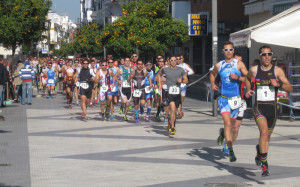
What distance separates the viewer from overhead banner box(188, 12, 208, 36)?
3350 cm

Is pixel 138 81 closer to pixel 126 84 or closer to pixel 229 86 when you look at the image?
pixel 126 84

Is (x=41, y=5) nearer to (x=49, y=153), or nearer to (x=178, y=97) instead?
(x=178, y=97)

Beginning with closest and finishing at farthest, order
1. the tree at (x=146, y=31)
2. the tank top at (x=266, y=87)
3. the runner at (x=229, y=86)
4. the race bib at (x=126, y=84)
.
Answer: the tank top at (x=266, y=87) → the runner at (x=229, y=86) → the race bib at (x=126, y=84) → the tree at (x=146, y=31)

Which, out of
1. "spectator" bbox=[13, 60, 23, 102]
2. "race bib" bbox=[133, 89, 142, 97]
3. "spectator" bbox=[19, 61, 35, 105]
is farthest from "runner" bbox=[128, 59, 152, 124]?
"spectator" bbox=[13, 60, 23, 102]

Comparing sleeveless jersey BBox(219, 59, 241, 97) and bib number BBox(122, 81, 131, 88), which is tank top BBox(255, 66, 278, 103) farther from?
bib number BBox(122, 81, 131, 88)

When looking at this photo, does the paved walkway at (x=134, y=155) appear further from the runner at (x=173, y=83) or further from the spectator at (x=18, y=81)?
the spectator at (x=18, y=81)

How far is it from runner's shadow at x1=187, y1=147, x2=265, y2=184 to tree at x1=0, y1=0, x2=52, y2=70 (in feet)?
79.2

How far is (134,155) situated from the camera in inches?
404

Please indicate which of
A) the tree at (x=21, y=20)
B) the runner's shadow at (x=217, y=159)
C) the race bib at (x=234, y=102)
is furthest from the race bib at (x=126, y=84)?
the tree at (x=21, y=20)

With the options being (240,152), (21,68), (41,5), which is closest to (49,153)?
(240,152)

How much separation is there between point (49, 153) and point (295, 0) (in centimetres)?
1261

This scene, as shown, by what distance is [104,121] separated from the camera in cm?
1670

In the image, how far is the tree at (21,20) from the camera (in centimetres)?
3325

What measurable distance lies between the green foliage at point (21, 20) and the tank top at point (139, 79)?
60.2 ft
